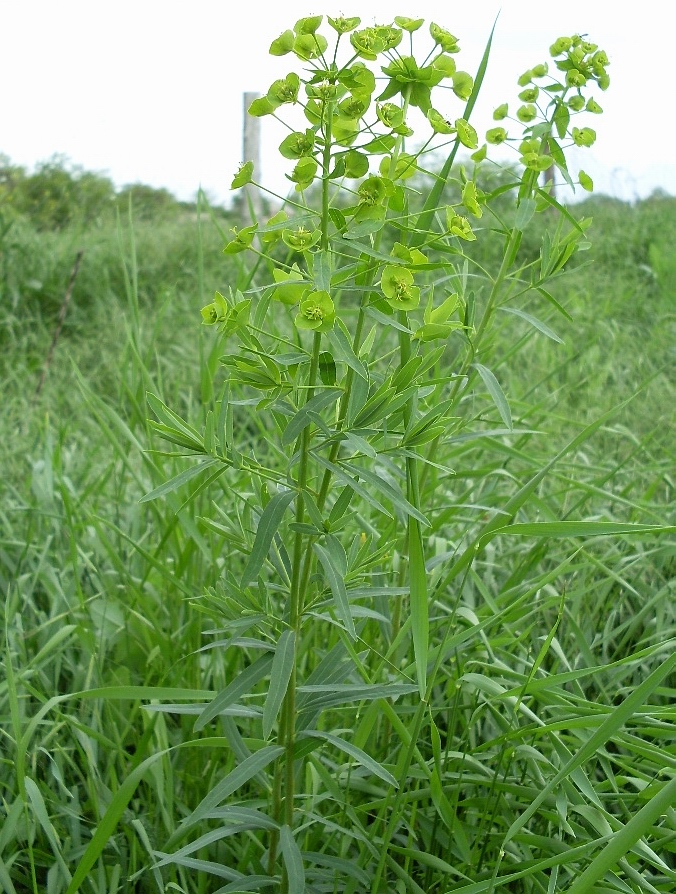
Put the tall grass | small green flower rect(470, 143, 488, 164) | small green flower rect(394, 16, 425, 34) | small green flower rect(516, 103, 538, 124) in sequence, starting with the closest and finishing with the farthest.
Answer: small green flower rect(394, 16, 425, 34) → the tall grass → small green flower rect(470, 143, 488, 164) → small green flower rect(516, 103, 538, 124)

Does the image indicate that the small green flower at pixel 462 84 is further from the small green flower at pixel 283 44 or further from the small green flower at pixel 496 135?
Result: the small green flower at pixel 496 135

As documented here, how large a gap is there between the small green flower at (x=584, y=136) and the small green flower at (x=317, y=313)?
799 millimetres

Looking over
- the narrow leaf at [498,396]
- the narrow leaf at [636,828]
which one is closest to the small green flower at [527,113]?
the narrow leaf at [498,396]

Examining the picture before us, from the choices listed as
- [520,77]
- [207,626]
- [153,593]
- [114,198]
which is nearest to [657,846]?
[207,626]

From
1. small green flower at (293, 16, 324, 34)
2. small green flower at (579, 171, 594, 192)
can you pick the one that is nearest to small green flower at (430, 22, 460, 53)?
small green flower at (293, 16, 324, 34)

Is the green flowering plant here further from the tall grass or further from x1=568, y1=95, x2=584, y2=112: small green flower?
x1=568, y1=95, x2=584, y2=112: small green flower

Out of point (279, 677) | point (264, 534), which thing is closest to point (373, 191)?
point (264, 534)

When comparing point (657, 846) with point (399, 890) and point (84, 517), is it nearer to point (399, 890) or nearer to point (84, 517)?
point (399, 890)

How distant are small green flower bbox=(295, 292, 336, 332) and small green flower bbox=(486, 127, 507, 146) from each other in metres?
0.80

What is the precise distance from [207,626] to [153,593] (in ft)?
0.62

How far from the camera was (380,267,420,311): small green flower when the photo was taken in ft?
3.11

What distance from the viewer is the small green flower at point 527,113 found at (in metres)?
1.53

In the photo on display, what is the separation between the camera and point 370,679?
1.36 meters

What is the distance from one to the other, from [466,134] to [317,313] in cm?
29
